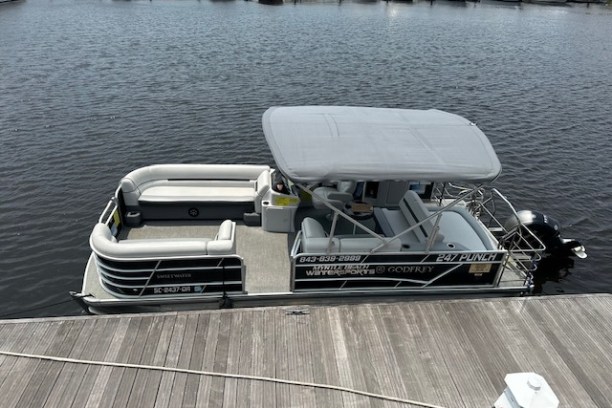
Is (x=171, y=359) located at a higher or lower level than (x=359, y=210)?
→ lower

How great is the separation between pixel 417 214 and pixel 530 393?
13.0 ft

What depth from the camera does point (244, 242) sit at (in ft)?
29.4

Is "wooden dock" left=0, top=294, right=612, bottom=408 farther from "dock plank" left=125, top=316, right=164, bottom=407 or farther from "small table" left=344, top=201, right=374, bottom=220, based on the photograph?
"small table" left=344, top=201, right=374, bottom=220

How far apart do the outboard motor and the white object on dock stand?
617cm

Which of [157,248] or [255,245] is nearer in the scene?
[157,248]

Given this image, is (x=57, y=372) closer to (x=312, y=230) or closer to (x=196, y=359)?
(x=196, y=359)

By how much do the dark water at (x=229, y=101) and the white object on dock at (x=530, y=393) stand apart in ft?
24.3

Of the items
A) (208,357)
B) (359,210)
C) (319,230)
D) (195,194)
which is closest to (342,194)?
(359,210)

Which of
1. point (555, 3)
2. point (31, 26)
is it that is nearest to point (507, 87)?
point (31, 26)

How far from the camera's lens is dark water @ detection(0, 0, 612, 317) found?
12.6m

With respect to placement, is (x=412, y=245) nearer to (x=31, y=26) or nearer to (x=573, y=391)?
(x=573, y=391)

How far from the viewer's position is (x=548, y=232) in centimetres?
1070

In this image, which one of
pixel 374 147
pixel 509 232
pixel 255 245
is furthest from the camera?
pixel 509 232

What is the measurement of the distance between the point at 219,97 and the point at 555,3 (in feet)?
284
